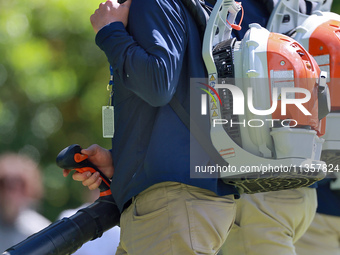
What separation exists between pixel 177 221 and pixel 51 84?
3820mm

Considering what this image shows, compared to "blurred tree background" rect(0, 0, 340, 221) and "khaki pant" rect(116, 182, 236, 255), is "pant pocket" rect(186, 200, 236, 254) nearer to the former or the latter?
"khaki pant" rect(116, 182, 236, 255)

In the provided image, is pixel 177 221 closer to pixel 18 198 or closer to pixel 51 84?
pixel 18 198

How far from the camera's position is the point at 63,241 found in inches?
99.2

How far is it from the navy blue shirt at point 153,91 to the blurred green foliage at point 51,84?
11.5ft

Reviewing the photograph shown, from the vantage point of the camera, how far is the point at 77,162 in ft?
8.93

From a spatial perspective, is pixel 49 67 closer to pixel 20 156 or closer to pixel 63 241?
pixel 20 156

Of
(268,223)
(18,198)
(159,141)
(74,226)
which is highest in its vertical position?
(159,141)

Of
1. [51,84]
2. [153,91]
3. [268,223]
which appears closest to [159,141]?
[153,91]

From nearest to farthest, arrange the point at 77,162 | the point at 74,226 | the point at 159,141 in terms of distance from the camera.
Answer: the point at 159,141, the point at 74,226, the point at 77,162

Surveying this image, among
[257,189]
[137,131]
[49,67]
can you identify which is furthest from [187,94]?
[49,67]

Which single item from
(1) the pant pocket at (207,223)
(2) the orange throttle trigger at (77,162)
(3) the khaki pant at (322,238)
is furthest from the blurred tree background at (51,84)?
(1) the pant pocket at (207,223)

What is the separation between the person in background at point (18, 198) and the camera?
15.4 ft

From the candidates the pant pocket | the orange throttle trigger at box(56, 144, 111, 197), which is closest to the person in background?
the orange throttle trigger at box(56, 144, 111, 197)

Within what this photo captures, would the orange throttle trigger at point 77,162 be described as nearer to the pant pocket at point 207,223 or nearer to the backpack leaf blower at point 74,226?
the backpack leaf blower at point 74,226
